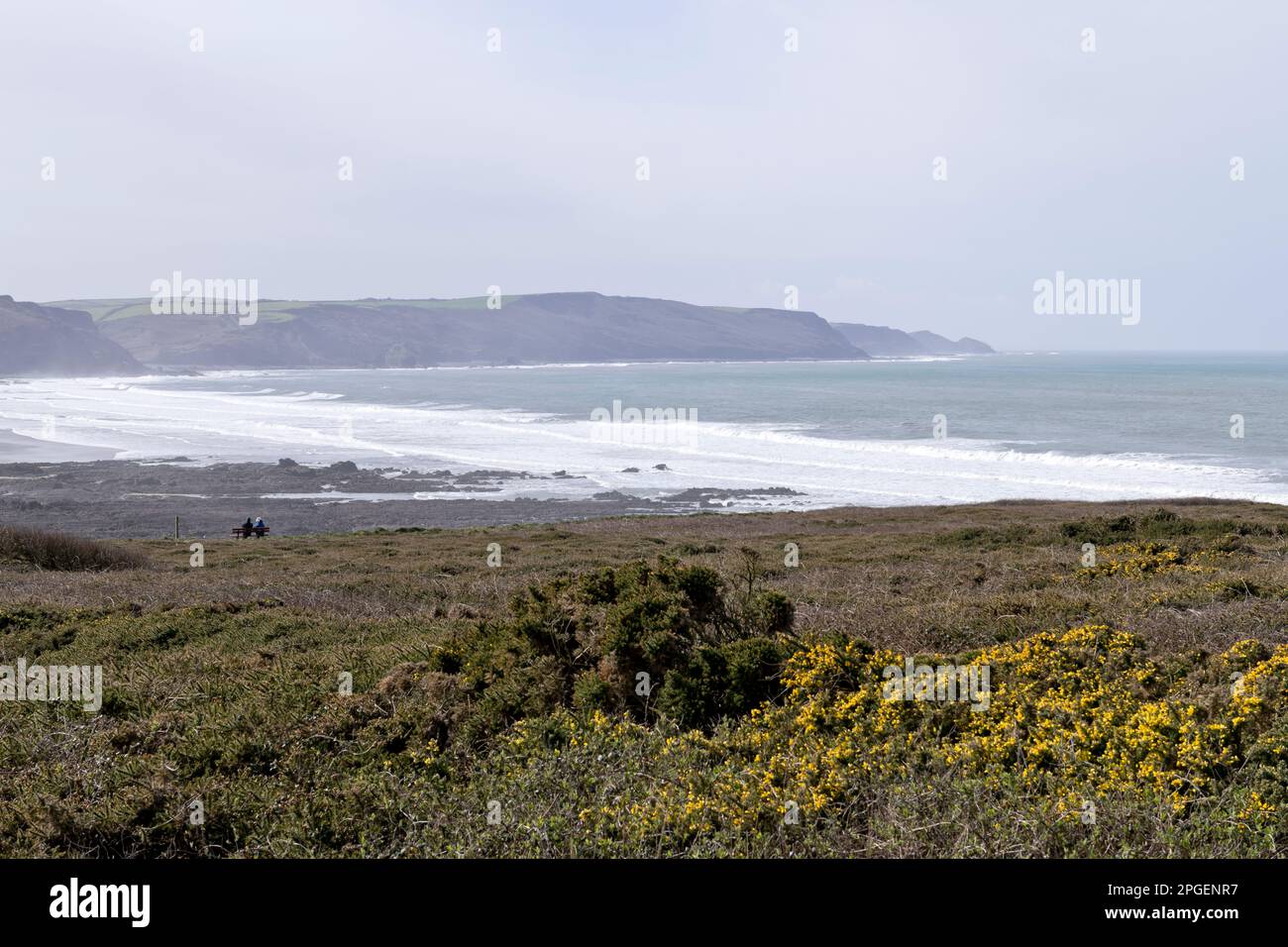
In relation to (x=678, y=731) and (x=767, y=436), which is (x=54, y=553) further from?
(x=767, y=436)

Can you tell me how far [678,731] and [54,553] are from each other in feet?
71.6

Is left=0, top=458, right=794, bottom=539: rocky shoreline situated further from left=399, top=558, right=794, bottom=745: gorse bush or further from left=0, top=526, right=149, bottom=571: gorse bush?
left=399, top=558, right=794, bottom=745: gorse bush

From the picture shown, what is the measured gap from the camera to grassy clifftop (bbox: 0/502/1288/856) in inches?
209

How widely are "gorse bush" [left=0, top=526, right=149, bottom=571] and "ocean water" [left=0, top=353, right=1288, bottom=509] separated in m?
26.6

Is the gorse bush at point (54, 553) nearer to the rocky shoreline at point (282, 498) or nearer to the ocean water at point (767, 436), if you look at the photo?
the rocky shoreline at point (282, 498)

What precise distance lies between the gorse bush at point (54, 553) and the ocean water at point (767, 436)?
26.6m

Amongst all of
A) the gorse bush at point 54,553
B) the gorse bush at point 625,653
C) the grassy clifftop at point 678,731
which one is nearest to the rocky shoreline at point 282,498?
the gorse bush at point 54,553

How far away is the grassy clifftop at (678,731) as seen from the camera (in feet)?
17.4

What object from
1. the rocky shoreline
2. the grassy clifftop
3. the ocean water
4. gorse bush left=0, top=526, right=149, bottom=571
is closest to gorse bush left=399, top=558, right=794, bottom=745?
the grassy clifftop
